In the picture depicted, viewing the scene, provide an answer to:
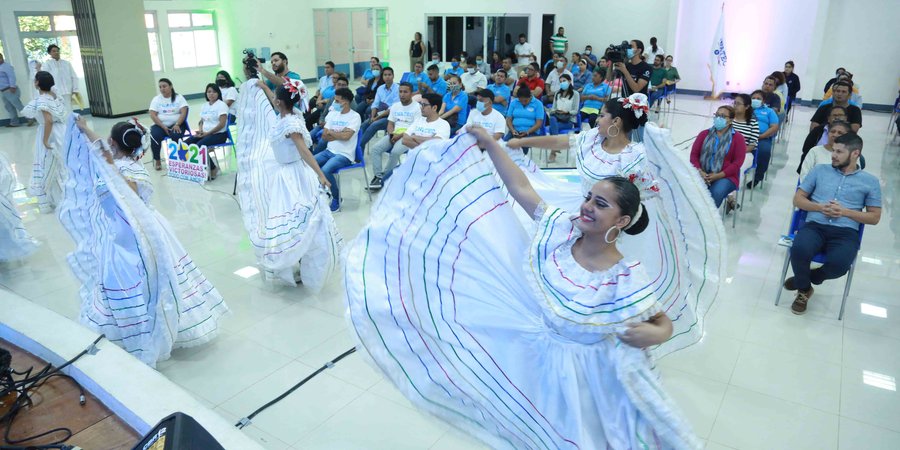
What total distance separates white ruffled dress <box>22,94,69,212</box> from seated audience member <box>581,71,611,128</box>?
6438 mm

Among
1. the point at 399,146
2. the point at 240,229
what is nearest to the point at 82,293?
the point at 240,229

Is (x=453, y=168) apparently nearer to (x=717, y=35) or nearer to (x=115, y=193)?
(x=115, y=193)

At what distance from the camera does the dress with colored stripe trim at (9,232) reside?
4.86m

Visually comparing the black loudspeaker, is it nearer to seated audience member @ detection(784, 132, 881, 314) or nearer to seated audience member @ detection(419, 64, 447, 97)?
seated audience member @ detection(784, 132, 881, 314)

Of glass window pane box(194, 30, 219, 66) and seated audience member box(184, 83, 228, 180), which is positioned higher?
glass window pane box(194, 30, 219, 66)

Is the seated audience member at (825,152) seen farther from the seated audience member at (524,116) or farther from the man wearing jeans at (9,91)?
the man wearing jeans at (9,91)

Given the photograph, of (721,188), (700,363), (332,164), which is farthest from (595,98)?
(700,363)

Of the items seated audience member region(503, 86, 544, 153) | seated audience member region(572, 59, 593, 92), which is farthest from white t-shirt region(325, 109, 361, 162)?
seated audience member region(572, 59, 593, 92)

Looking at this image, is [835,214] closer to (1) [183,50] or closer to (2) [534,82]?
(2) [534,82]

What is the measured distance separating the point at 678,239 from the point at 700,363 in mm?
1227

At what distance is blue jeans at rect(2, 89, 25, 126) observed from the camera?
439 inches

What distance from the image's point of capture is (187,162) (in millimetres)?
6812

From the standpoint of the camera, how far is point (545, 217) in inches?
89.0

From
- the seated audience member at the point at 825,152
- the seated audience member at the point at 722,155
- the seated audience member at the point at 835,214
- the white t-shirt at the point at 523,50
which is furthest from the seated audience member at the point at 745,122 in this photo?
the white t-shirt at the point at 523,50
